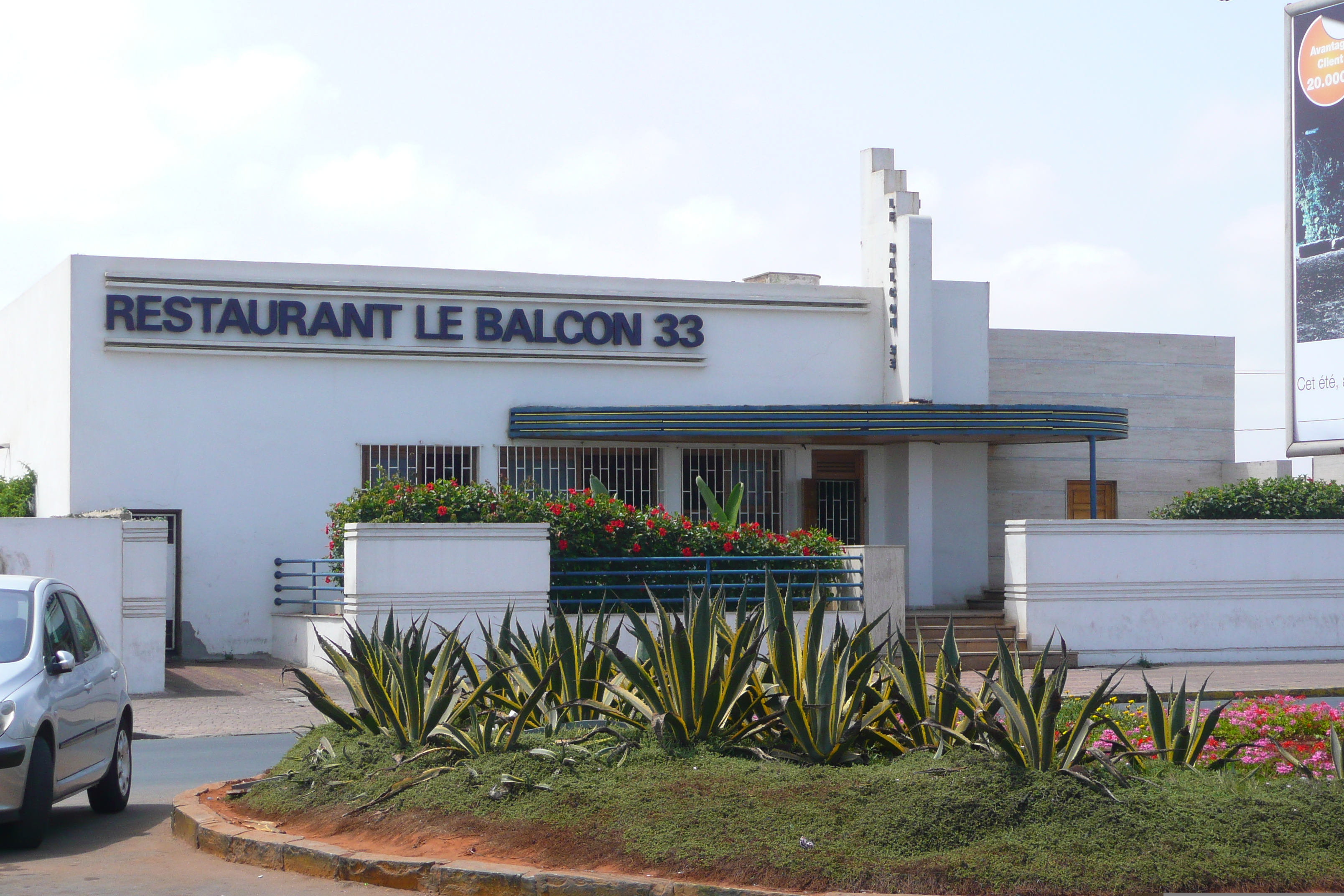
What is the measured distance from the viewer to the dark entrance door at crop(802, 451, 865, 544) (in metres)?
24.8

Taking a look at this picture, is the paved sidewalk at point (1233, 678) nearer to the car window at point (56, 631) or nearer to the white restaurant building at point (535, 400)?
the white restaurant building at point (535, 400)

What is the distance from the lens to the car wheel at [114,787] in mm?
9430

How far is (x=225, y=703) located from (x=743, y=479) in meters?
9.96

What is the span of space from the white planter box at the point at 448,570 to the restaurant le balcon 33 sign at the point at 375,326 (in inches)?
202

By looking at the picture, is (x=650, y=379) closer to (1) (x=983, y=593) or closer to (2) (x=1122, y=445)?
(1) (x=983, y=593)

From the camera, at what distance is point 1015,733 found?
7184mm

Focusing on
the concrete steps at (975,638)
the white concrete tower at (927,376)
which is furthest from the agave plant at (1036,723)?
the white concrete tower at (927,376)

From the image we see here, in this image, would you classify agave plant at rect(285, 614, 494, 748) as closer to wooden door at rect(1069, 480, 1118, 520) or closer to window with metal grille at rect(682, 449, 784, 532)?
window with metal grille at rect(682, 449, 784, 532)

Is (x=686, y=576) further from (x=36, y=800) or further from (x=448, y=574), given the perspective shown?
(x=36, y=800)

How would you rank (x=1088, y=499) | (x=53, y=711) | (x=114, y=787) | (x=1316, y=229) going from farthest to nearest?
(x=1088, y=499) → (x=1316, y=229) → (x=114, y=787) → (x=53, y=711)

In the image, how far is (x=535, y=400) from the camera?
23234 millimetres

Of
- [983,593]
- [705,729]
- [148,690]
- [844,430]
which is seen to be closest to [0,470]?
[148,690]

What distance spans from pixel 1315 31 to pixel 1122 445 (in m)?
8.30

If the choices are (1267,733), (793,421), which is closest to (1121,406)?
(793,421)
